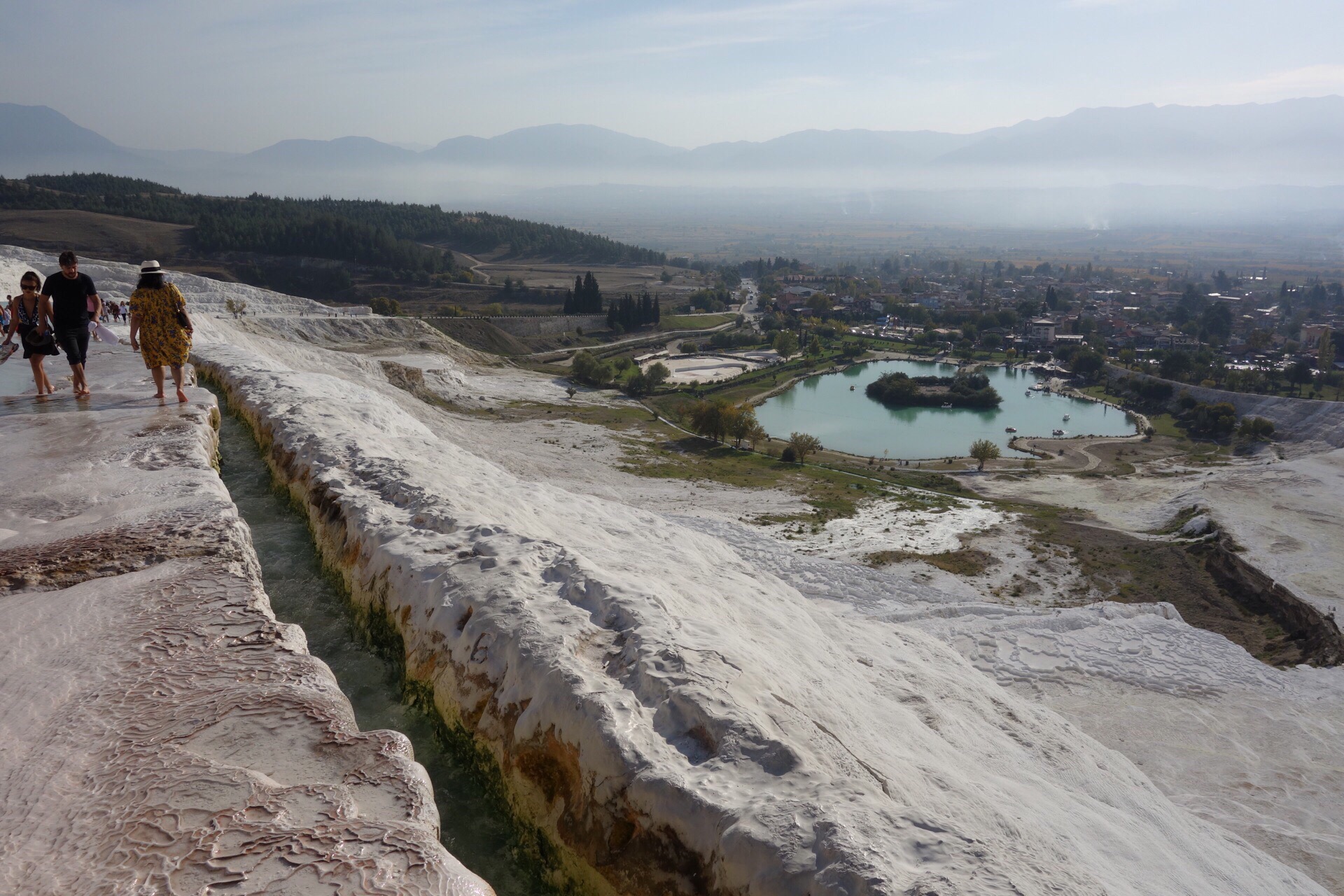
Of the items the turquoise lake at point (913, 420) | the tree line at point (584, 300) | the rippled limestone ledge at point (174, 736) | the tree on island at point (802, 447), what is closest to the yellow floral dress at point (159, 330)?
the rippled limestone ledge at point (174, 736)

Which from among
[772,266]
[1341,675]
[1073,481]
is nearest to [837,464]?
[1073,481]

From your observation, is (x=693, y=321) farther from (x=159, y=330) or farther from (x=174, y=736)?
(x=174, y=736)

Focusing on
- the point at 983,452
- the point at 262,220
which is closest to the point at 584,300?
the point at 262,220

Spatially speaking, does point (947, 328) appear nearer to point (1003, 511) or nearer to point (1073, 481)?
point (1073, 481)

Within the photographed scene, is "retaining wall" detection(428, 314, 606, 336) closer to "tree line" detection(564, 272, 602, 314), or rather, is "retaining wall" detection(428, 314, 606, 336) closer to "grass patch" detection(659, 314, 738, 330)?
"tree line" detection(564, 272, 602, 314)

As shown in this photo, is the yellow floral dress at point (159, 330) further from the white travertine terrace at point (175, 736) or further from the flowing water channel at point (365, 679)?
the white travertine terrace at point (175, 736)
